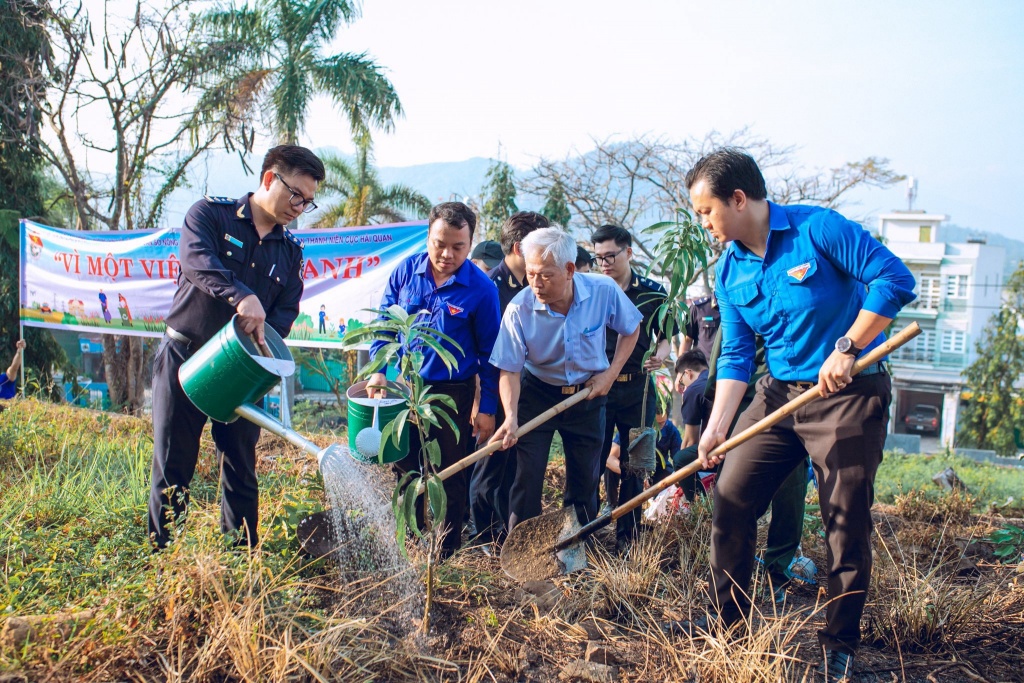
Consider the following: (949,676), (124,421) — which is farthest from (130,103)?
(949,676)

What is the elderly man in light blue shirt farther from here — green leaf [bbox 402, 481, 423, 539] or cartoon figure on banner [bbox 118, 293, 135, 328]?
cartoon figure on banner [bbox 118, 293, 135, 328]

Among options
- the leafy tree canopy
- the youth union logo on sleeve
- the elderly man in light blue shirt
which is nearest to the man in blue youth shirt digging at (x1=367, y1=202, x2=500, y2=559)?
the elderly man in light blue shirt

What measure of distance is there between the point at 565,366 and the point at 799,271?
133 centimetres

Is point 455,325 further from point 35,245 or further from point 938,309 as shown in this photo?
point 938,309

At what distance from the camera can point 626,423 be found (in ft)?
14.3

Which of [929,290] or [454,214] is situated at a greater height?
[454,214]

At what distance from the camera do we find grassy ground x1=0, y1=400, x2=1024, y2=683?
2395 mm

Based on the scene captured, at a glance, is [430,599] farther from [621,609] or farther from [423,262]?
[423,262]

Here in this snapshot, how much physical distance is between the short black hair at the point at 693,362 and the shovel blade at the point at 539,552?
159 centimetres

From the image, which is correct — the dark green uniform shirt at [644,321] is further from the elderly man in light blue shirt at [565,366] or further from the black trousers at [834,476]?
the black trousers at [834,476]

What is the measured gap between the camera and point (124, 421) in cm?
704

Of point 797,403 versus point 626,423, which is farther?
point 626,423

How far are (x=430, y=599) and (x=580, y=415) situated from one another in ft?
4.02

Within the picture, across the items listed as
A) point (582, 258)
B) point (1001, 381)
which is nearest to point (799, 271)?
point (582, 258)
